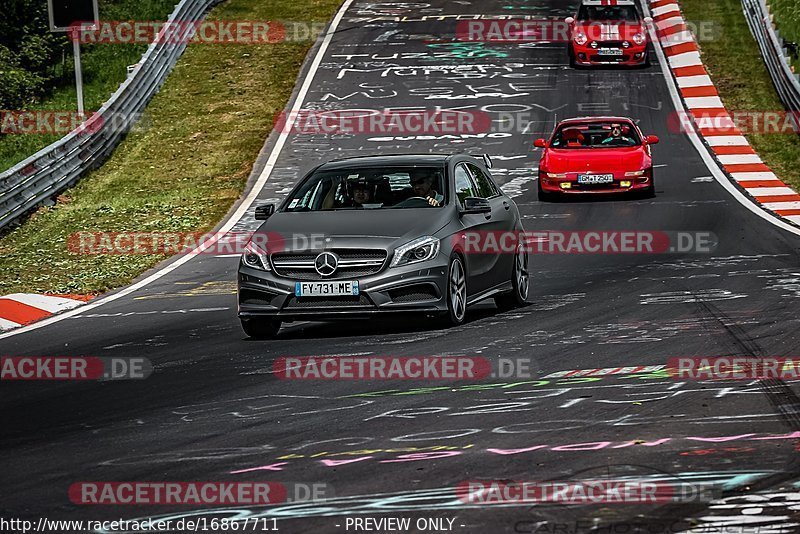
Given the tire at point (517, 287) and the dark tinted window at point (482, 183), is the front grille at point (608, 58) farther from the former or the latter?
the tire at point (517, 287)

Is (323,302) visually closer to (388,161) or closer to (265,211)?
(265,211)

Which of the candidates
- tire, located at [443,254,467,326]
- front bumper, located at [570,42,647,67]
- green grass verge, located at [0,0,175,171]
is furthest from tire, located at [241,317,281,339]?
front bumper, located at [570,42,647,67]

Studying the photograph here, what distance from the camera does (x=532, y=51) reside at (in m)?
38.4

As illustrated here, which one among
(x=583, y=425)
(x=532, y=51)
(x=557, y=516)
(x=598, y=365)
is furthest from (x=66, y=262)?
(x=532, y=51)

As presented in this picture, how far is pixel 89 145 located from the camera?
27078 millimetres

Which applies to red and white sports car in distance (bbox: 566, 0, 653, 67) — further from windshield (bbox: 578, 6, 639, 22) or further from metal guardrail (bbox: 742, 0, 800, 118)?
metal guardrail (bbox: 742, 0, 800, 118)

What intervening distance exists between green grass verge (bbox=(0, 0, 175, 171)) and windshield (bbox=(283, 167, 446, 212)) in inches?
599

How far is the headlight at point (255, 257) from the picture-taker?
1222 centimetres

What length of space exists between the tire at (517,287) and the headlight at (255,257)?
2741 mm

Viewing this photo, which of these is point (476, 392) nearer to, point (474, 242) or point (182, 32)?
point (474, 242)

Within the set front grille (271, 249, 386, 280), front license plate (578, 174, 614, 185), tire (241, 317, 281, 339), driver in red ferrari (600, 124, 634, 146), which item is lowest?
tire (241, 317, 281, 339)

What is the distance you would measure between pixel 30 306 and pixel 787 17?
27429 mm

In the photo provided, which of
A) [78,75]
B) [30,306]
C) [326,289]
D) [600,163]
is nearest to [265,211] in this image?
[326,289]

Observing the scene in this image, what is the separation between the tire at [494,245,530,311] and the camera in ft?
45.9
